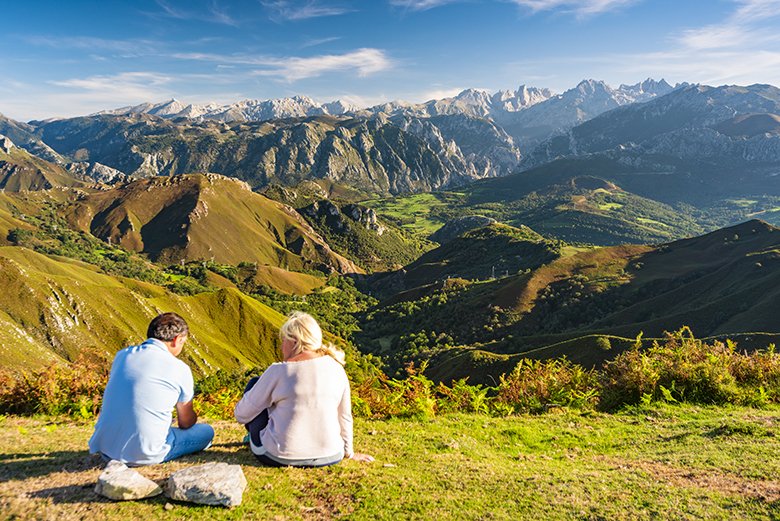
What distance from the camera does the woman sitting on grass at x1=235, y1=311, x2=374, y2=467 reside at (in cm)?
761

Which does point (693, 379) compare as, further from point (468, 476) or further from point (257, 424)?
point (257, 424)

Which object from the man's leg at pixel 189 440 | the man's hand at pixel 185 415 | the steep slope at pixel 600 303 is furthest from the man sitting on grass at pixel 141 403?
the steep slope at pixel 600 303

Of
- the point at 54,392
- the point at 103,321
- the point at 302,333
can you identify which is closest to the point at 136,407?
the point at 302,333

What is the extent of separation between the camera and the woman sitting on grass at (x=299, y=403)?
7.61m

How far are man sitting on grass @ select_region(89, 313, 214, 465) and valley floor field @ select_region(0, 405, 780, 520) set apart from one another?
40 centimetres

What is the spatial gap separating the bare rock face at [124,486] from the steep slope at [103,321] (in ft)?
191

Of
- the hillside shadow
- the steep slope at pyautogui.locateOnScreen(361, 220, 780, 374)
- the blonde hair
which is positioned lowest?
the steep slope at pyautogui.locateOnScreen(361, 220, 780, 374)

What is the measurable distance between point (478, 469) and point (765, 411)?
11097 mm

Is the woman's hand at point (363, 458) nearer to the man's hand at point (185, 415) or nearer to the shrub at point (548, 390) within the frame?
the man's hand at point (185, 415)

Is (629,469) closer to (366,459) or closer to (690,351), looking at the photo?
(366,459)

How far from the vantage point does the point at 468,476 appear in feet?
28.0

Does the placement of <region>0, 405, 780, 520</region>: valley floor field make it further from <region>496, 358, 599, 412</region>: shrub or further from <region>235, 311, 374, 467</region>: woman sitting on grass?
<region>496, 358, 599, 412</region>: shrub

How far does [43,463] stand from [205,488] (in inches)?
142

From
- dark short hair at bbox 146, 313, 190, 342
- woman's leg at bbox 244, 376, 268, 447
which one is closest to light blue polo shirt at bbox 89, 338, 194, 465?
dark short hair at bbox 146, 313, 190, 342
